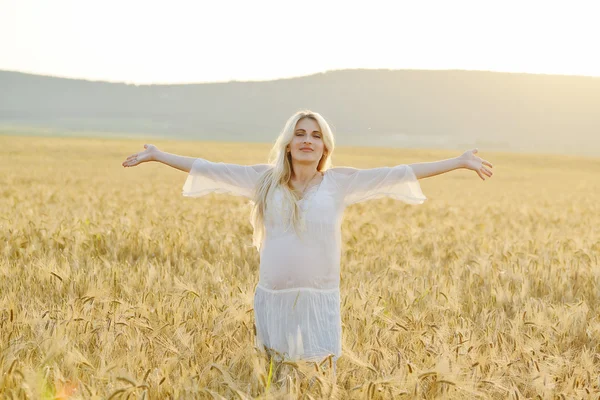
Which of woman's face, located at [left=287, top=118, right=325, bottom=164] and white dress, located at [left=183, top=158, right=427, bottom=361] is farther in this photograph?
woman's face, located at [left=287, top=118, right=325, bottom=164]

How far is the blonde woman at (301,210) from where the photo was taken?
3594 mm

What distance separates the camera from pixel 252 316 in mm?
4262

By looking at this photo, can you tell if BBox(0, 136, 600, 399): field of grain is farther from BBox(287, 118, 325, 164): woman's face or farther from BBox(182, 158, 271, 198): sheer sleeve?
BBox(287, 118, 325, 164): woman's face

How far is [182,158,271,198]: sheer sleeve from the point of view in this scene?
12.4 feet

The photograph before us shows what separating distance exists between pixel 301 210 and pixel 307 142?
0.38 m

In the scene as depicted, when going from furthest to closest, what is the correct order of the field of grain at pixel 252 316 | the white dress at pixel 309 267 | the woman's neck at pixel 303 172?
1. the woman's neck at pixel 303 172
2. the white dress at pixel 309 267
3. the field of grain at pixel 252 316

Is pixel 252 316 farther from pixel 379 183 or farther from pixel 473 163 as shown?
pixel 473 163

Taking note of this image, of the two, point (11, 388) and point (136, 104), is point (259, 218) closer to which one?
point (11, 388)

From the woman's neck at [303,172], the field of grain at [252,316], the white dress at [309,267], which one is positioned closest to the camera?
the field of grain at [252,316]

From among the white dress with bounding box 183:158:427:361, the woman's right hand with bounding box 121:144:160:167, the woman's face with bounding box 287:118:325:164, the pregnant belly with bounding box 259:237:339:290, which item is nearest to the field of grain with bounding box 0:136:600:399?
the white dress with bounding box 183:158:427:361

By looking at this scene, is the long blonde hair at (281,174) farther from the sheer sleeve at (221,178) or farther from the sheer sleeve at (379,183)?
the sheer sleeve at (379,183)

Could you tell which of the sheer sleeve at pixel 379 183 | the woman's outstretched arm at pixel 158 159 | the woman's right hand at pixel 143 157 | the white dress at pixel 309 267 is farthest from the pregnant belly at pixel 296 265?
the woman's right hand at pixel 143 157

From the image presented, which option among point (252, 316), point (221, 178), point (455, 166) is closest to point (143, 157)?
point (221, 178)

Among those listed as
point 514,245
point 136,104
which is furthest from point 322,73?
point 514,245
